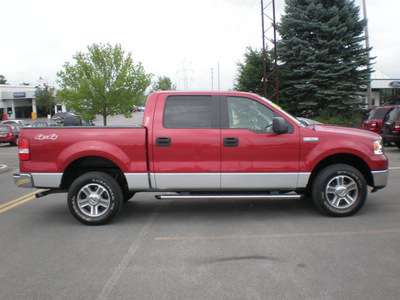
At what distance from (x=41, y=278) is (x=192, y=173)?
8.30 ft

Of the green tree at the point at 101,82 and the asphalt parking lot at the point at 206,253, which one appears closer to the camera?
the asphalt parking lot at the point at 206,253

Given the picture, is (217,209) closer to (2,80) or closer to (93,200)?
(93,200)

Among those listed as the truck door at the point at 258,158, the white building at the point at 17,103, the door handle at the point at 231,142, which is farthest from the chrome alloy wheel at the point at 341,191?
the white building at the point at 17,103

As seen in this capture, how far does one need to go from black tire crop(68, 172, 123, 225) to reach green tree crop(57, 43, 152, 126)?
2553cm

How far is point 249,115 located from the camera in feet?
18.6

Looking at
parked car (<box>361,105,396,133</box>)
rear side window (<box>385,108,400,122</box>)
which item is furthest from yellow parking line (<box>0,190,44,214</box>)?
parked car (<box>361,105,396,133</box>)

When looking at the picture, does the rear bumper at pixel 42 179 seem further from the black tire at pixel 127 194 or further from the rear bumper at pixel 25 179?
the black tire at pixel 127 194

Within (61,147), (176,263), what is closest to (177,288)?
(176,263)

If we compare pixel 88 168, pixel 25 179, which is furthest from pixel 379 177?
pixel 25 179

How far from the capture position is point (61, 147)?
18.0ft

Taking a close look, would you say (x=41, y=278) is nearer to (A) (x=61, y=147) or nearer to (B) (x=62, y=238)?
(B) (x=62, y=238)

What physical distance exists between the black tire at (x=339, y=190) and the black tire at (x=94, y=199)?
3.09 m

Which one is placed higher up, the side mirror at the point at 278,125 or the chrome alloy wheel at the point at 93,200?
the side mirror at the point at 278,125

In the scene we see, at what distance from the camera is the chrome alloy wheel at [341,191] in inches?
220
